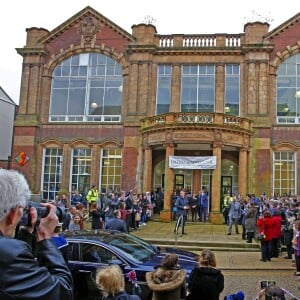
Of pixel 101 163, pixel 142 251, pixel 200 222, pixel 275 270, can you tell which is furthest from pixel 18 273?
pixel 101 163

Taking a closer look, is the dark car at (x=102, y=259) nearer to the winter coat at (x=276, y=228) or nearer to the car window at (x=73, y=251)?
the car window at (x=73, y=251)

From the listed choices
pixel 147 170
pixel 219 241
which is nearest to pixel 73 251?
pixel 219 241

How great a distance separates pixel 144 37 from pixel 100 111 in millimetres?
5877

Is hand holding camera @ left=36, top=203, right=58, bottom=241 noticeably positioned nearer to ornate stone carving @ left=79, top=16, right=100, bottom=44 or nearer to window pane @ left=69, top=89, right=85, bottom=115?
window pane @ left=69, top=89, right=85, bottom=115

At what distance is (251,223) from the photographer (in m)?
15.9

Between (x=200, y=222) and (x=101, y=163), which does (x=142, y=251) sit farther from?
(x=101, y=163)

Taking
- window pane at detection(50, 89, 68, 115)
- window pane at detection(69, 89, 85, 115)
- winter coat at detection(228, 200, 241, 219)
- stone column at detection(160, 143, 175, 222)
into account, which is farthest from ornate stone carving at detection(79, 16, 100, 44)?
winter coat at detection(228, 200, 241, 219)

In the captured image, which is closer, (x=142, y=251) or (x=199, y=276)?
(x=199, y=276)

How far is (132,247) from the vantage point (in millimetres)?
8773

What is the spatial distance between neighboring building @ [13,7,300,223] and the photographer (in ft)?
72.9

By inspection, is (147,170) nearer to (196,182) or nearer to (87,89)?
(196,182)

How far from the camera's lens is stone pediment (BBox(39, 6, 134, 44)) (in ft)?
97.5

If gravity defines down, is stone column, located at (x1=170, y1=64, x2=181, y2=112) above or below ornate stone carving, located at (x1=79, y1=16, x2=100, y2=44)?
below

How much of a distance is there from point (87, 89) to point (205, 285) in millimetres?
25274
